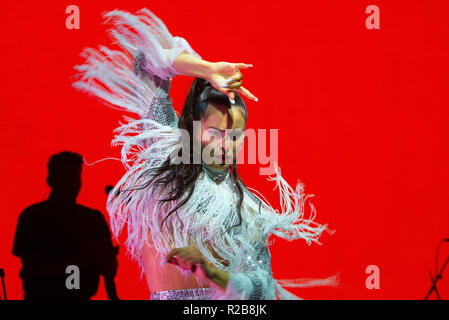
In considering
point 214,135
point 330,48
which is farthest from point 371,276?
point 214,135

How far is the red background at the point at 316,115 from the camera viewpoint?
219cm

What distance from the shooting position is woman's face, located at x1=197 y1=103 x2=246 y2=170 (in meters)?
1.66

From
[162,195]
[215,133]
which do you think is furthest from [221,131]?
[162,195]

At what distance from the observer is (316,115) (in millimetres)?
2367

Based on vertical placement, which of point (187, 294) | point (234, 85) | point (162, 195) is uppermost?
point (234, 85)

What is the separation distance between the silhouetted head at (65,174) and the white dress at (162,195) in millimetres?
396

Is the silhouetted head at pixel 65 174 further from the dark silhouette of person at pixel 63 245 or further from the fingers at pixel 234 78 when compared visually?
the fingers at pixel 234 78

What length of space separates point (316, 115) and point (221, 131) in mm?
793

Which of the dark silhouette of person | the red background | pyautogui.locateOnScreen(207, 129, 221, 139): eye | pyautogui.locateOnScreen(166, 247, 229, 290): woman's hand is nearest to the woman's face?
pyautogui.locateOnScreen(207, 129, 221, 139): eye

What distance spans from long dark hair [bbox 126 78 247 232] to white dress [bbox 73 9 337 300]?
0.06ft

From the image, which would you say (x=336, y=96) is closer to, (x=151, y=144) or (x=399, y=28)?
(x=399, y=28)

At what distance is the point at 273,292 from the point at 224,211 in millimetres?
244

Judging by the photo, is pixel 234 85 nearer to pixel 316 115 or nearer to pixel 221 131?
pixel 221 131
